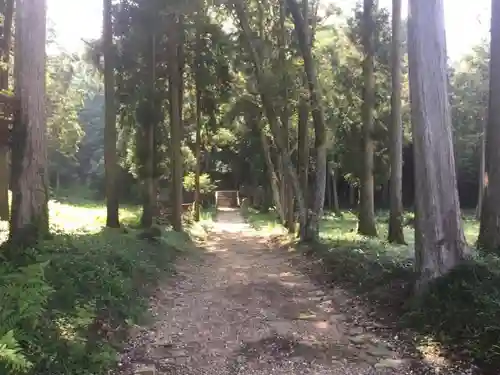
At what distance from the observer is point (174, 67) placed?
1769 cm

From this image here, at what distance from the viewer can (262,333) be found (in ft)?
22.9

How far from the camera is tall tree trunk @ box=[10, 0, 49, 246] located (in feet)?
28.7

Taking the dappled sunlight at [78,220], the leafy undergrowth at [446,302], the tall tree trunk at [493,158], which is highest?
the tall tree trunk at [493,158]

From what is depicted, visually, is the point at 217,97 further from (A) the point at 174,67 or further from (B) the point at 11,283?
(B) the point at 11,283

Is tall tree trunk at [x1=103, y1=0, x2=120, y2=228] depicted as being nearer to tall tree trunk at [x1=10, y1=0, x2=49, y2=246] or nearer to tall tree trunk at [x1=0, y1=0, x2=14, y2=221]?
tall tree trunk at [x1=0, y1=0, x2=14, y2=221]

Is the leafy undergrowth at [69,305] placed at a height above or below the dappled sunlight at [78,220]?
below

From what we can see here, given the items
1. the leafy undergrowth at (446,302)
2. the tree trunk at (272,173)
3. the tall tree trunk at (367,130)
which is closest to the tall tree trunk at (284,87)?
the tall tree trunk at (367,130)

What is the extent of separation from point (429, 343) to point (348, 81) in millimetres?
14652

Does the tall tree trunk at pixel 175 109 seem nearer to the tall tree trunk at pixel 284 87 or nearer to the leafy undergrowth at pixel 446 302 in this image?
the tall tree trunk at pixel 284 87

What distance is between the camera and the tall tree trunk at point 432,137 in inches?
292

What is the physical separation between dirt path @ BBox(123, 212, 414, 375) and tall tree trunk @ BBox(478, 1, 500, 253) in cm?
320

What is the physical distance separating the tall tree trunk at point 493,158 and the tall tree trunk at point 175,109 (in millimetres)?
9498

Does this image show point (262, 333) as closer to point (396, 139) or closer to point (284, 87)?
point (396, 139)

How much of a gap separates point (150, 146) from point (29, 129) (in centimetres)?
894
